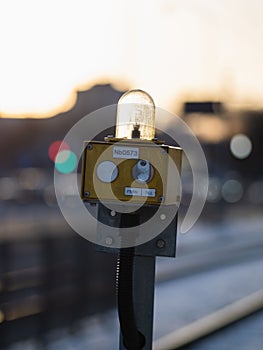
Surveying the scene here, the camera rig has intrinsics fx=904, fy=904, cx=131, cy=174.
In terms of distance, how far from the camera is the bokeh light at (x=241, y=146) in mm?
87556

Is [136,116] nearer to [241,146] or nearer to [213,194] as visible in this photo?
[213,194]

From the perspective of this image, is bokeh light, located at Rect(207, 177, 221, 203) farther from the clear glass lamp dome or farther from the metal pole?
the metal pole

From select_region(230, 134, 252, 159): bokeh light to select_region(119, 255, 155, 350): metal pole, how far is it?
81.9 meters

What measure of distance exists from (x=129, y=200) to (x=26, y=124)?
74219mm

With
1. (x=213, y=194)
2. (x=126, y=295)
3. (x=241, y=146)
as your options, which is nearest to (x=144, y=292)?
(x=126, y=295)

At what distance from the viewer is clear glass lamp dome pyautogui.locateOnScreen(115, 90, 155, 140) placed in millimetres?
3080

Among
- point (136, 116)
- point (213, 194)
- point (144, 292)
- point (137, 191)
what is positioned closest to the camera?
point (137, 191)

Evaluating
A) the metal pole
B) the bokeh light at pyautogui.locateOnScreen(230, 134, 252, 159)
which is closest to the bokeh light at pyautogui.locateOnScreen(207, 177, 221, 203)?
the bokeh light at pyautogui.locateOnScreen(230, 134, 252, 159)

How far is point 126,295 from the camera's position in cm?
286

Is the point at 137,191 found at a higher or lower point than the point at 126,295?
higher

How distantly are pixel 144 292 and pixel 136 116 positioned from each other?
0.61m

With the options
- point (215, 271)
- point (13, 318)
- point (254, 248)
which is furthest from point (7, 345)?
point (254, 248)

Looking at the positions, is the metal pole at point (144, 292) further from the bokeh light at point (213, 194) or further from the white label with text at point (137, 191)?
the bokeh light at point (213, 194)

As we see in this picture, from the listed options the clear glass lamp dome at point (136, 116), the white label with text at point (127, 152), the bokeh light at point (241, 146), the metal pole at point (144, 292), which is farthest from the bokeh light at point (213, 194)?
the white label with text at point (127, 152)
